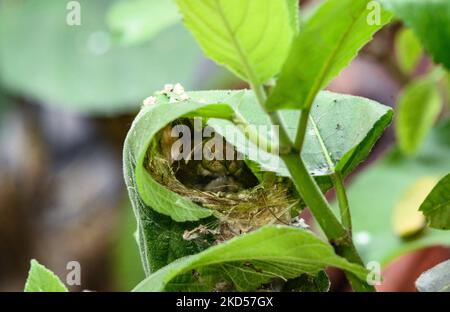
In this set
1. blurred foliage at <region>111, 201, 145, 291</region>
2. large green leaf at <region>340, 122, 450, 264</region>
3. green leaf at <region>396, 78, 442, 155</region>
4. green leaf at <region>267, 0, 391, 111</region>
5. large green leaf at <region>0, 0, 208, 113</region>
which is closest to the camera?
green leaf at <region>267, 0, 391, 111</region>

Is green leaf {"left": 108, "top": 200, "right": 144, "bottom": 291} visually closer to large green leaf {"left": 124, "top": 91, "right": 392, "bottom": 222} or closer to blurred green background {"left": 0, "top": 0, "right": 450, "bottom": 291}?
blurred green background {"left": 0, "top": 0, "right": 450, "bottom": 291}

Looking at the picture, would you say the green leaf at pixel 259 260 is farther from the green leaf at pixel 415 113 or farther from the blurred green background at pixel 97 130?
the green leaf at pixel 415 113

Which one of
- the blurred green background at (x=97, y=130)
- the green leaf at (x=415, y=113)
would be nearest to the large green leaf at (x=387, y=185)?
the blurred green background at (x=97, y=130)

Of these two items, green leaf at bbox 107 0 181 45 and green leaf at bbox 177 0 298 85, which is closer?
green leaf at bbox 177 0 298 85

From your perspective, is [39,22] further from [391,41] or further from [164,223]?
[164,223]

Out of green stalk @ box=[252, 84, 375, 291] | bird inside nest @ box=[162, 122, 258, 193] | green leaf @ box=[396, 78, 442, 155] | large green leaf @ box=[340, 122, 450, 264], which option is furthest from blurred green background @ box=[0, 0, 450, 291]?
green stalk @ box=[252, 84, 375, 291]

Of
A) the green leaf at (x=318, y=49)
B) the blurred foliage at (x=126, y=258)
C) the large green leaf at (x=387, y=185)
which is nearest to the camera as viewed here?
the green leaf at (x=318, y=49)
